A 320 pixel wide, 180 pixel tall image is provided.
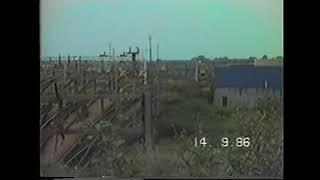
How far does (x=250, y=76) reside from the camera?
600 cm

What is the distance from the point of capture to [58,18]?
6078 millimetres

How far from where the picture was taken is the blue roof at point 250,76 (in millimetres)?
5969

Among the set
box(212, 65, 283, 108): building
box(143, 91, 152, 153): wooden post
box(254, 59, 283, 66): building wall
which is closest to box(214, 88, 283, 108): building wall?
box(212, 65, 283, 108): building

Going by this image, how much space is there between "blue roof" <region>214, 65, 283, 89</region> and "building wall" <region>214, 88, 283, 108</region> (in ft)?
0.11

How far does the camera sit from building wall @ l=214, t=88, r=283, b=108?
602cm
